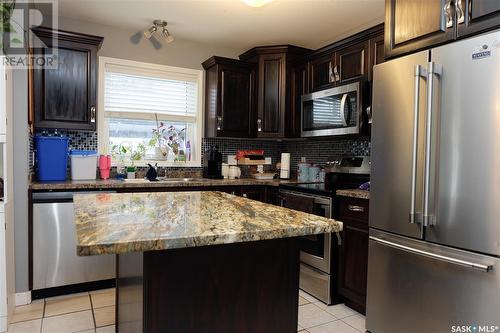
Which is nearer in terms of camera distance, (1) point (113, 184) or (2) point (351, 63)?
(1) point (113, 184)

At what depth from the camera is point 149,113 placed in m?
3.81

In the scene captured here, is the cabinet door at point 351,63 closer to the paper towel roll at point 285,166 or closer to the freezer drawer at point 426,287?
the paper towel roll at point 285,166

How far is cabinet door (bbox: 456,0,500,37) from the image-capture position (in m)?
1.67

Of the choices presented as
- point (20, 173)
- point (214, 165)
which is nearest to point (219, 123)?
point (214, 165)

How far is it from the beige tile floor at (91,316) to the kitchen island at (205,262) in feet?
3.67

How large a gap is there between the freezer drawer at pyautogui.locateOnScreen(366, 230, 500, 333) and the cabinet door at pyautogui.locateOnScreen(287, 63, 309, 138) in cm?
179

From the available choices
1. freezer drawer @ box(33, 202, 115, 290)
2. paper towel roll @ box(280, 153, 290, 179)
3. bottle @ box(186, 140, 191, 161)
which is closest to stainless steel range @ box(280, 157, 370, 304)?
paper towel roll @ box(280, 153, 290, 179)

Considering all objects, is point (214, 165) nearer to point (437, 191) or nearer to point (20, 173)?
point (20, 173)

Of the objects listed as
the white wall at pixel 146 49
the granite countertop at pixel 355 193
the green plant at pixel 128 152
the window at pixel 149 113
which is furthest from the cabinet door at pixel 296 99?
the green plant at pixel 128 152

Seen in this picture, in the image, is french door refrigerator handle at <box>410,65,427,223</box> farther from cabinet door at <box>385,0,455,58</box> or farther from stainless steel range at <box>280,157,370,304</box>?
stainless steel range at <box>280,157,370,304</box>

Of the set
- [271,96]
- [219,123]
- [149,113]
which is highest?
[271,96]

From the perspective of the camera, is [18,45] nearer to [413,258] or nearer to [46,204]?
[46,204]

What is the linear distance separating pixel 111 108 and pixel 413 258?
10.3 ft

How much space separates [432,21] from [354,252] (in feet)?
5.39
